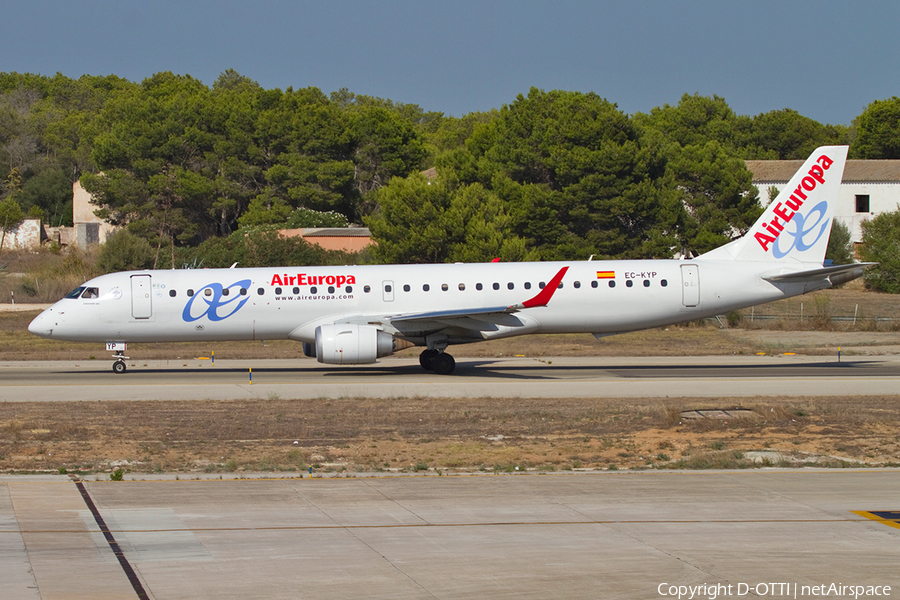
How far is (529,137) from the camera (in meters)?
65.4

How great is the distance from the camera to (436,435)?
18438 mm

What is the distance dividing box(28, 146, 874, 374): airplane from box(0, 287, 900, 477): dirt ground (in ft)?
17.1

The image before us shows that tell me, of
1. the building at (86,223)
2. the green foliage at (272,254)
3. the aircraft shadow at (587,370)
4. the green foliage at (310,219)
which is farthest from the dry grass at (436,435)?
the building at (86,223)

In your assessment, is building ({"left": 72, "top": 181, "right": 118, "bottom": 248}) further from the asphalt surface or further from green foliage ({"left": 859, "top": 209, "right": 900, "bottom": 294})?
the asphalt surface

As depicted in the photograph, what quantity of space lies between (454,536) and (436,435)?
742 cm

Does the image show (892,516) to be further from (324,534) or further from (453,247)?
(453,247)

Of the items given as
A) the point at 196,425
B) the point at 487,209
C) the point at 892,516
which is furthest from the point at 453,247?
the point at 892,516

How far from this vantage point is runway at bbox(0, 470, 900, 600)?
9188mm

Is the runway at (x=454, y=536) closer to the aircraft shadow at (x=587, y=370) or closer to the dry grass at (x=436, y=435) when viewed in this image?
the dry grass at (x=436, y=435)

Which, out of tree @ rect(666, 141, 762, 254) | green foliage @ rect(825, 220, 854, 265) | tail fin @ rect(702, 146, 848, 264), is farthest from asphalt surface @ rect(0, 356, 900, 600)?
green foliage @ rect(825, 220, 854, 265)

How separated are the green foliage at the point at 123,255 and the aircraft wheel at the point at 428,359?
36.1m

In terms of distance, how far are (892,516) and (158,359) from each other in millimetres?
26783

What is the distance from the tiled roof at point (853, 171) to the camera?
7669cm

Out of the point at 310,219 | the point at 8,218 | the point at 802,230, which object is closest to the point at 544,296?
the point at 802,230
